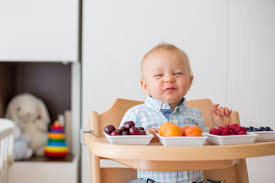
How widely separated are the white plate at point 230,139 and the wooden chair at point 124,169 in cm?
33

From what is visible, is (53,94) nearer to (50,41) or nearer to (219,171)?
(50,41)

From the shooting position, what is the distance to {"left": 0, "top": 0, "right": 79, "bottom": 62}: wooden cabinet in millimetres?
1946

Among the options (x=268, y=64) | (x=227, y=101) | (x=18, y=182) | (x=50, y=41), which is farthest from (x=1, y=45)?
(x=268, y=64)

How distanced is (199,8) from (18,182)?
4.73ft

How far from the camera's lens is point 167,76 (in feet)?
3.63

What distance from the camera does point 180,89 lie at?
112cm

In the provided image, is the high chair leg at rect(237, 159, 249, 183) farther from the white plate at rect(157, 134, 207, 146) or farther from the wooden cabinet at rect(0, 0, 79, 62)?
the wooden cabinet at rect(0, 0, 79, 62)

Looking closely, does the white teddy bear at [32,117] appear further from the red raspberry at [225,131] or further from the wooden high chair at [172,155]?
the red raspberry at [225,131]

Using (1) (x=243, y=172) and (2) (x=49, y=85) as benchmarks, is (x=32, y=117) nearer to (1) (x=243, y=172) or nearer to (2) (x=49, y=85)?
(2) (x=49, y=85)

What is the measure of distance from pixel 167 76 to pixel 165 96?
0.07 metres

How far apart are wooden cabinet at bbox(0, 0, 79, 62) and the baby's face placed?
916 millimetres

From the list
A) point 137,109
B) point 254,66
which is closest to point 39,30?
point 137,109

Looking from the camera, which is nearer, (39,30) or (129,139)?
(129,139)

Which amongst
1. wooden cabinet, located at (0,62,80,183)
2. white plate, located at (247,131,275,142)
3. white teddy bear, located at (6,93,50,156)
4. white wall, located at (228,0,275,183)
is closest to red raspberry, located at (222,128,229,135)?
white plate, located at (247,131,275,142)
